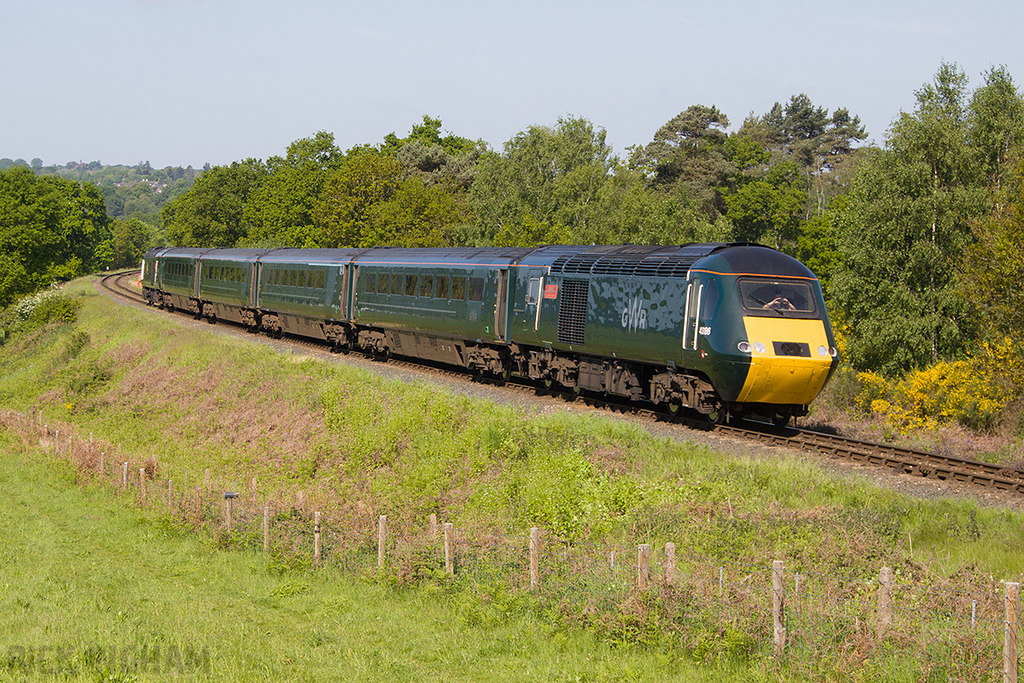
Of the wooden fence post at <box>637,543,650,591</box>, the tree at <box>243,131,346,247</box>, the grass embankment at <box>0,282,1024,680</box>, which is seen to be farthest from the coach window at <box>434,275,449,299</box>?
Result: the tree at <box>243,131,346,247</box>

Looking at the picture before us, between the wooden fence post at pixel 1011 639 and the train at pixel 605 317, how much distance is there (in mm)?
9383

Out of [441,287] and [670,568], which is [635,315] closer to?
[441,287]

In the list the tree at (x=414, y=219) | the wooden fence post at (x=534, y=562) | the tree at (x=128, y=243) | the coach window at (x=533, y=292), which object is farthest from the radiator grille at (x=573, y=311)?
the tree at (x=128, y=243)

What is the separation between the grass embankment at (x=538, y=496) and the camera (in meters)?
11.6

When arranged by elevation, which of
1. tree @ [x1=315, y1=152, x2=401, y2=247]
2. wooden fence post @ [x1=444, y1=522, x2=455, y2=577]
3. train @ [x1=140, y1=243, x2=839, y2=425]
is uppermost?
tree @ [x1=315, y1=152, x2=401, y2=247]

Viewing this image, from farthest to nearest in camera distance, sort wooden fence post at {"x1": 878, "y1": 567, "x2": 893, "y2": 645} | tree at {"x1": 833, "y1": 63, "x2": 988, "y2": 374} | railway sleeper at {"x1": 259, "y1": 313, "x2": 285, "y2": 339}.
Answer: railway sleeper at {"x1": 259, "y1": 313, "x2": 285, "y2": 339}, tree at {"x1": 833, "y1": 63, "x2": 988, "y2": 374}, wooden fence post at {"x1": 878, "y1": 567, "x2": 893, "y2": 645}

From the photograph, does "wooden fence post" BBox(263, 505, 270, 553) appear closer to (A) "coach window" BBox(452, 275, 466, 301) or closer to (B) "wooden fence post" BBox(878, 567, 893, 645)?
(A) "coach window" BBox(452, 275, 466, 301)

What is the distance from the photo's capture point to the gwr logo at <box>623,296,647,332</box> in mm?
20625

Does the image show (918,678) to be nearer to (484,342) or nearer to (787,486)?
(787,486)

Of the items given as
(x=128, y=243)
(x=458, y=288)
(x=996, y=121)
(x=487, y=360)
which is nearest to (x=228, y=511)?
(x=487, y=360)

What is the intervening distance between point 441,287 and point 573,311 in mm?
7088

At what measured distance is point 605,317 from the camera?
22.0 metres

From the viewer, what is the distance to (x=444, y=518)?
737 inches

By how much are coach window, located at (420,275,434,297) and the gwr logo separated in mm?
9954
